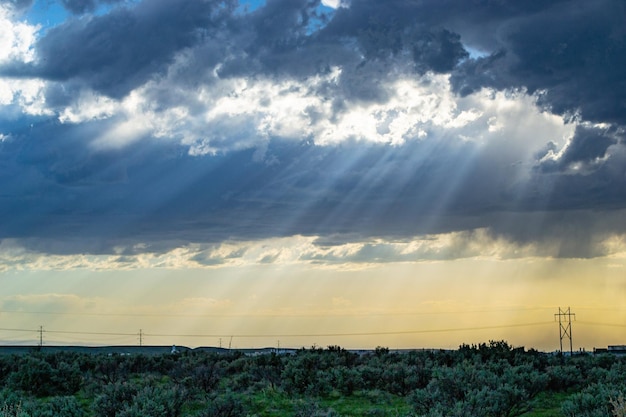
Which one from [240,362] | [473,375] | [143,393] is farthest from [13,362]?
[473,375]

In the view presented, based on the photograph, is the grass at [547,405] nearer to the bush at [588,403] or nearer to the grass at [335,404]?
the bush at [588,403]

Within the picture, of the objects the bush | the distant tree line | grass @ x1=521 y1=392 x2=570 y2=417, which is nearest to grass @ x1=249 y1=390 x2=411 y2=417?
the distant tree line

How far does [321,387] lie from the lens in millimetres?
38156

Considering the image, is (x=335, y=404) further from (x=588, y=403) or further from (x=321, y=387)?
(x=588, y=403)

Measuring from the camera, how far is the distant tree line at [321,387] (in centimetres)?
2448

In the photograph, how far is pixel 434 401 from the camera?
25.3 m

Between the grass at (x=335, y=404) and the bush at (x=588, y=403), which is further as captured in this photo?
the grass at (x=335, y=404)

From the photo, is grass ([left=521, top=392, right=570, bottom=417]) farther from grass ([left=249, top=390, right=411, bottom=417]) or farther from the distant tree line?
grass ([left=249, top=390, right=411, bottom=417])

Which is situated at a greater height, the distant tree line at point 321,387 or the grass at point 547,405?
the distant tree line at point 321,387

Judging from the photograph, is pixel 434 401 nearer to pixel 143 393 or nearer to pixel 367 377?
pixel 143 393

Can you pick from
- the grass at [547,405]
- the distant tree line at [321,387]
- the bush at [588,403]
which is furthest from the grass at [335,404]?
the bush at [588,403]

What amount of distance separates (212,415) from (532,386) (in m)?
14.8

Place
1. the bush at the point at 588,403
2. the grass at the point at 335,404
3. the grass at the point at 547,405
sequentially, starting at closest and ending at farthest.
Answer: the bush at the point at 588,403, the grass at the point at 547,405, the grass at the point at 335,404

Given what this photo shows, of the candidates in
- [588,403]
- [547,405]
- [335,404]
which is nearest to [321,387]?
[335,404]
